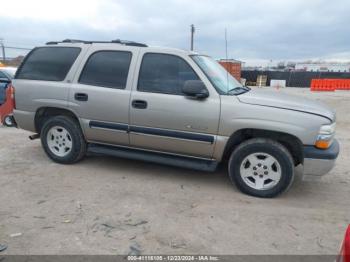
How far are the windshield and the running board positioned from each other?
99 centimetres

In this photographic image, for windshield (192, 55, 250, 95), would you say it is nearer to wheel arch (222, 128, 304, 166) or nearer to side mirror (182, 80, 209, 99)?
side mirror (182, 80, 209, 99)

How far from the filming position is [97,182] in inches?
175

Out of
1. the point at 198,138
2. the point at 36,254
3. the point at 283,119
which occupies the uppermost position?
the point at 283,119

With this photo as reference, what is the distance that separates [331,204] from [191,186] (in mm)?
1791

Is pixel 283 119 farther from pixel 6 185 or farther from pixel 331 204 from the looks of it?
pixel 6 185

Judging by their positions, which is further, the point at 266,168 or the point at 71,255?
the point at 266,168

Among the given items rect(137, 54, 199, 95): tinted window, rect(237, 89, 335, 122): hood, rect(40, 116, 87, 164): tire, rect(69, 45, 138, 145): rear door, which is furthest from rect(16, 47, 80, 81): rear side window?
rect(237, 89, 335, 122): hood

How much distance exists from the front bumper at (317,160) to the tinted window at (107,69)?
2.59 m

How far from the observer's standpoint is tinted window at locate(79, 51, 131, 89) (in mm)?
4535

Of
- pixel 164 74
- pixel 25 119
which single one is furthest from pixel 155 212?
pixel 25 119

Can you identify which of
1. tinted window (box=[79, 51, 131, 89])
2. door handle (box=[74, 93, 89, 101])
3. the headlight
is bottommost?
the headlight

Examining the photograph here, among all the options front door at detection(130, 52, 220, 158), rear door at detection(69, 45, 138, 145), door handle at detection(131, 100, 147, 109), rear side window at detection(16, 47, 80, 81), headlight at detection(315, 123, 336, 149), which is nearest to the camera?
headlight at detection(315, 123, 336, 149)

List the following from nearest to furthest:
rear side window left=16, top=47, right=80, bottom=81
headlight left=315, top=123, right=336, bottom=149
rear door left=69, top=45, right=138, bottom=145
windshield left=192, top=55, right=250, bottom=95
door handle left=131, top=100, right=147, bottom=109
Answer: headlight left=315, top=123, right=336, bottom=149, windshield left=192, top=55, right=250, bottom=95, door handle left=131, top=100, right=147, bottom=109, rear door left=69, top=45, right=138, bottom=145, rear side window left=16, top=47, right=80, bottom=81

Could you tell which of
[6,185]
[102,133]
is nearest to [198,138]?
[102,133]
